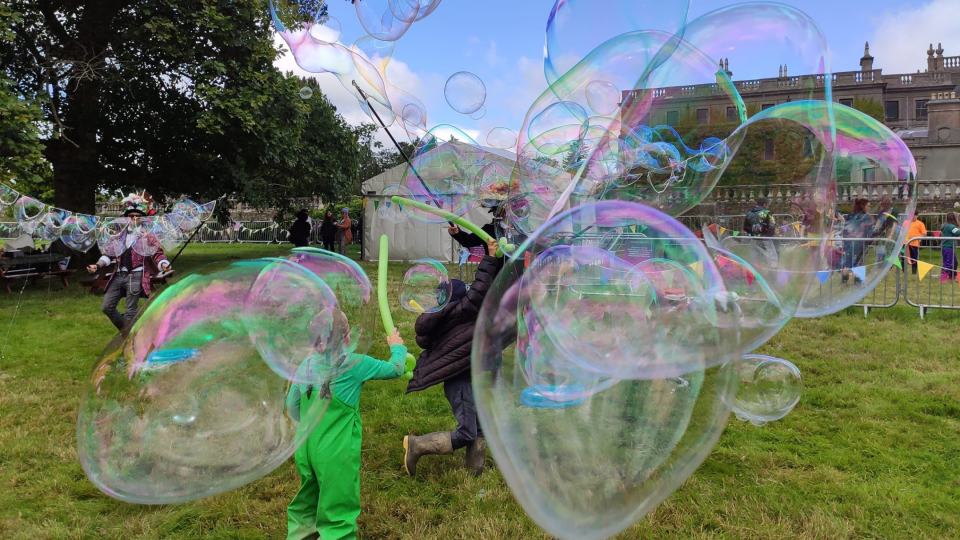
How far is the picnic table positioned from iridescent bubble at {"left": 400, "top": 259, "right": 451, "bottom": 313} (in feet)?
33.5

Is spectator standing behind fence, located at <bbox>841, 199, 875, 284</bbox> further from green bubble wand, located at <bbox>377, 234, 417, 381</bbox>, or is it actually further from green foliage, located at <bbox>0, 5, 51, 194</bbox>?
green foliage, located at <bbox>0, 5, 51, 194</bbox>

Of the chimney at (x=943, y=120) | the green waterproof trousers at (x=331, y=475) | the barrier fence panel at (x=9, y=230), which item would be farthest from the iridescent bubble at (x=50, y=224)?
the chimney at (x=943, y=120)

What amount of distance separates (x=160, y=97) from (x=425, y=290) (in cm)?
1254

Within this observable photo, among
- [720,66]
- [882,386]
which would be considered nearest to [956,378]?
[882,386]

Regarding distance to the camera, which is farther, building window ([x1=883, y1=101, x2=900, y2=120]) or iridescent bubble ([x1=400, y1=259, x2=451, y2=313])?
building window ([x1=883, y1=101, x2=900, y2=120])

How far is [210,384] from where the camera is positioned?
2512mm

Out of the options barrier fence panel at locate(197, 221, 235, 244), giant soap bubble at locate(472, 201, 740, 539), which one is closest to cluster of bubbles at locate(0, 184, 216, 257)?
giant soap bubble at locate(472, 201, 740, 539)

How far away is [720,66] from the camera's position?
130 inches

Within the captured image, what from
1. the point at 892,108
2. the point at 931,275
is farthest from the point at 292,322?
the point at 892,108

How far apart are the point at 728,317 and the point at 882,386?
155 inches

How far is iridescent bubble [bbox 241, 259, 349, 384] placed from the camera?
2.48 metres

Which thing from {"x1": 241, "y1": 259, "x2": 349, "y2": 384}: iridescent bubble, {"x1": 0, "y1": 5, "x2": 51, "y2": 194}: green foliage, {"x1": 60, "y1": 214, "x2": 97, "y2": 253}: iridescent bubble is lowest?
{"x1": 241, "y1": 259, "x2": 349, "y2": 384}: iridescent bubble

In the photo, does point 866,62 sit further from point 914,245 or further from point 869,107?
point 914,245

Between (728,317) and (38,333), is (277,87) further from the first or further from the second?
(728,317)
